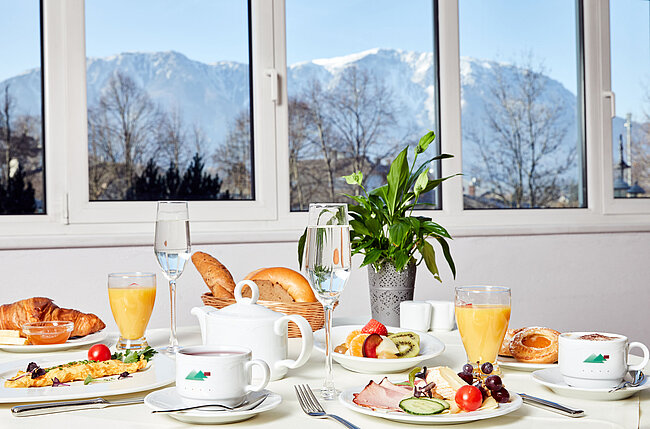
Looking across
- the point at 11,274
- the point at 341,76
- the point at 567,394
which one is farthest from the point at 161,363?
the point at 341,76

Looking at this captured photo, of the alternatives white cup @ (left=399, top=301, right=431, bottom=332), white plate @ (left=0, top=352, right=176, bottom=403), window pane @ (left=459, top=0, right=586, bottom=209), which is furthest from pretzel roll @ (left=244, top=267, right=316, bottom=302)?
window pane @ (left=459, top=0, right=586, bottom=209)

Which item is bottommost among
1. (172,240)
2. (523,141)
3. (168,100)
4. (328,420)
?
Result: (328,420)

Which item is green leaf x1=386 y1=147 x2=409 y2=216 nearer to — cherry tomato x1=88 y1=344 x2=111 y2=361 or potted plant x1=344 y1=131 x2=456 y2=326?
potted plant x1=344 y1=131 x2=456 y2=326

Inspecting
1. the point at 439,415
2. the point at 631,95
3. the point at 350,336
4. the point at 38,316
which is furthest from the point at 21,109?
the point at 631,95

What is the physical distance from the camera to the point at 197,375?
82cm

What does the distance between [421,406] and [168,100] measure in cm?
198

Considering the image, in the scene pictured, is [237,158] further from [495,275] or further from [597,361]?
[597,361]

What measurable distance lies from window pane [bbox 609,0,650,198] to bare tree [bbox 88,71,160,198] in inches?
81.3

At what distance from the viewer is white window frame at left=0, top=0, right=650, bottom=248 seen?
7.63ft

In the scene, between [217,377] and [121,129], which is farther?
[121,129]

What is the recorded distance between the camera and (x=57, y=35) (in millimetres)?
2338

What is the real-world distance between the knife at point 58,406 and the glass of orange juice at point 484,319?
493 mm

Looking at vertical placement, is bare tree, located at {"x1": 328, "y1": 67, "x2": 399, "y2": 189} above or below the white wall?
above

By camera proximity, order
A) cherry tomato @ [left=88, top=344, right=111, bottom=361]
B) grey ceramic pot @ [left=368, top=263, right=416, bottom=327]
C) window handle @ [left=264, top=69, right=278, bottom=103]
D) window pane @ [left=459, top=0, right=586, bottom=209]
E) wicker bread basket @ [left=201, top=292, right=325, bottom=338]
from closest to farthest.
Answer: cherry tomato @ [left=88, top=344, right=111, bottom=361] < wicker bread basket @ [left=201, top=292, right=325, bottom=338] < grey ceramic pot @ [left=368, top=263, right=416, bottom=327] < window handle @ [left=264, top=69, right=278, bottom=103] < window pane @ [left=459, top=0, right=586, bottom=209]
